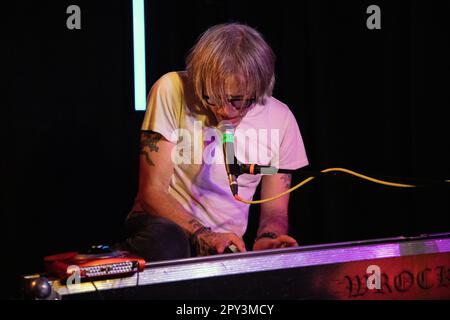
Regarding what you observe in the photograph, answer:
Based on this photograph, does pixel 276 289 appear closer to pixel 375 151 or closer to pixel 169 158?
pixel 169 158

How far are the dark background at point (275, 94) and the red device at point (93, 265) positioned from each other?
175 centimetres

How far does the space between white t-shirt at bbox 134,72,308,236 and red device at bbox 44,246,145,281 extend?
3.78ft

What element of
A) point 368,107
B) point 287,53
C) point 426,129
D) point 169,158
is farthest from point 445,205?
point 169,158

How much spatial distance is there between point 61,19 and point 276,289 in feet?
6.79

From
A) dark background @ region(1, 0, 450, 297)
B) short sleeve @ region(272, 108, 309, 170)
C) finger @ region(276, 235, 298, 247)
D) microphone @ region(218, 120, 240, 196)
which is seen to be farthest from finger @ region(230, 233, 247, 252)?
dark background @ region(1, 0, 450, 297)

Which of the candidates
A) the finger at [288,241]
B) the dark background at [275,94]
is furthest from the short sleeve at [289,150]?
the finger at [288,241]

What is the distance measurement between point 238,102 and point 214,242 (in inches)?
23.9

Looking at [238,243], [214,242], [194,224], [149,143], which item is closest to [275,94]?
[149,143]

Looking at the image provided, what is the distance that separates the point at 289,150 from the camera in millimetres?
2861

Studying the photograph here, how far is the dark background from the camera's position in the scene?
120 inches

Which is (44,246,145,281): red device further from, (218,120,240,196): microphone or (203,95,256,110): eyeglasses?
(203,95,256,110): eyeglasses

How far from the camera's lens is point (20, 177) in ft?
10.0

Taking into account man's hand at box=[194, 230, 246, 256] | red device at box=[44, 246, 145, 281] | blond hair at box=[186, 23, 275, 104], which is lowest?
man's hand at box=[194, 230, 246, 256]

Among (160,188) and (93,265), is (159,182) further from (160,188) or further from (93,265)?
(93,265)
